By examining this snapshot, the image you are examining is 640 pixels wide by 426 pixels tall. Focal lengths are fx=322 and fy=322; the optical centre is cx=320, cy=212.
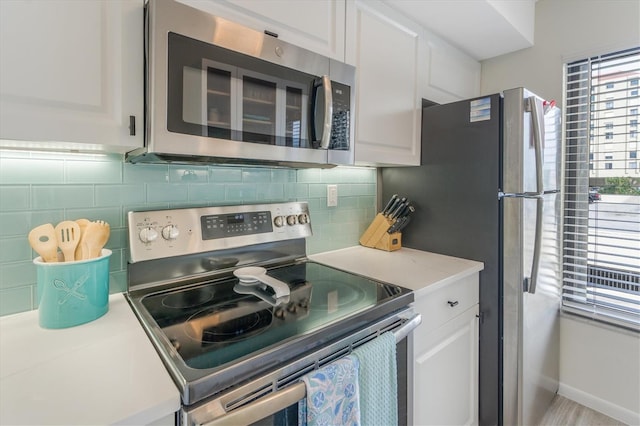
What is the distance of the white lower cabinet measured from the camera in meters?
1.22

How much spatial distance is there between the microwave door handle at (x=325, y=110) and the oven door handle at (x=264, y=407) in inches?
29.8

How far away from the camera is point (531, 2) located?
193cm

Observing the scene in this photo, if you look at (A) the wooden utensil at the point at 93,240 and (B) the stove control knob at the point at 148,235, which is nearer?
(A) the wooden utensil at the point at 93,240

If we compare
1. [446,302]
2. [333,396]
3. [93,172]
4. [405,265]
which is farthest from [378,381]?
[93,172]

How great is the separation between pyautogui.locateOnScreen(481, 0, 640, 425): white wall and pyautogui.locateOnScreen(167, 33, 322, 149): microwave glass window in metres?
1.66

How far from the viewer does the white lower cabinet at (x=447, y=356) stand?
1.22 m

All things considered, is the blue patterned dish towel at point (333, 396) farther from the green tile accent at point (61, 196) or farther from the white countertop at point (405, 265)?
the green tile accent at point (61, 196)

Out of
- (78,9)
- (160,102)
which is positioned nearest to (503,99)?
(160,102)

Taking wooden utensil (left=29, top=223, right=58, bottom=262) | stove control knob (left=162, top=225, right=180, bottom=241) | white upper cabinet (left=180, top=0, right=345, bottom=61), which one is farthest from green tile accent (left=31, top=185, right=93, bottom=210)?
white upper cabinet (left=180, top=0, right=345, bottom=61)

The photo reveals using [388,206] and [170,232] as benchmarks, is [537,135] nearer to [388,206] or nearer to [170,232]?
[388,206]

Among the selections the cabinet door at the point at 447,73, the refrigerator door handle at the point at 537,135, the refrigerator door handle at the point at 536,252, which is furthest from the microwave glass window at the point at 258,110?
the refrigerator door handle at the point at 536,252

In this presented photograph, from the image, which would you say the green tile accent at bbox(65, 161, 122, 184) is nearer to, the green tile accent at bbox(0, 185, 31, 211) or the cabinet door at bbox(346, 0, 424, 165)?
the green tile accent at bbox(0, 185, 31, 211)

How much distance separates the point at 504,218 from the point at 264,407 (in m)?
1.30

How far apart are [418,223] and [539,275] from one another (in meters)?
0.62
